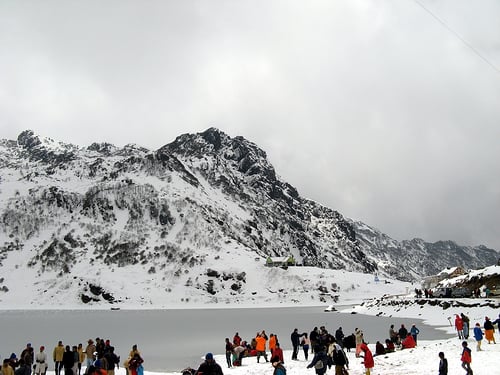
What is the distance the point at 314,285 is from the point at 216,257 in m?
39.2

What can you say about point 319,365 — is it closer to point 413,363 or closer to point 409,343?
point 413,363

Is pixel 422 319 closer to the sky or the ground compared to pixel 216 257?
closer to the ground

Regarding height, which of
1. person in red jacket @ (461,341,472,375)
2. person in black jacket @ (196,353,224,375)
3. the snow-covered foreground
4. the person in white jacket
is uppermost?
person in black jacket @ (196,353,224,375)

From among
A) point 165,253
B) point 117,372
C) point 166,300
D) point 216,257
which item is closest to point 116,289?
point 166,300

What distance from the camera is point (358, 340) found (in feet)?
→ 108

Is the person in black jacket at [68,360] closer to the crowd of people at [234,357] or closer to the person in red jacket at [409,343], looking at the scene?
the crowd of people at [234,357]

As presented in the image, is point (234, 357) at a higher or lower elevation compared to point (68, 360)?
lower

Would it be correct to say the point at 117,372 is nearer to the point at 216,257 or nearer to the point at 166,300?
the point at 166,300

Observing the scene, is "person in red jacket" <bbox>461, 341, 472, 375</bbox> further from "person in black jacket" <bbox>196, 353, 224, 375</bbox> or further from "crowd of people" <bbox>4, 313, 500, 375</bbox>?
"person in black jacket" <bbox>196, 353, 224, 375</bbox>

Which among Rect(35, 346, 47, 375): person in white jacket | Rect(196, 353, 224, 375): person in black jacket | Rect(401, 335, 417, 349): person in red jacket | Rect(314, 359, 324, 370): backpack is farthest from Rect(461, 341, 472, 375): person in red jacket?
Rect(35, 346, 47, 375): person in white jacket

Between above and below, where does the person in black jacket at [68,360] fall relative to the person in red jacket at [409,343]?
above

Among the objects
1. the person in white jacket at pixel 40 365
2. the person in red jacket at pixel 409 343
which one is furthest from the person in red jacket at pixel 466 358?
the person in white jacket at pixel 40 365

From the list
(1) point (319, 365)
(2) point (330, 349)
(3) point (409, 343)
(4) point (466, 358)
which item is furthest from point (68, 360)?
(3) point (409, 343)

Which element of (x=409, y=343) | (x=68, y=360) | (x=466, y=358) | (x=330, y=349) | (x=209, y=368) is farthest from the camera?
(x=409, y=343)
